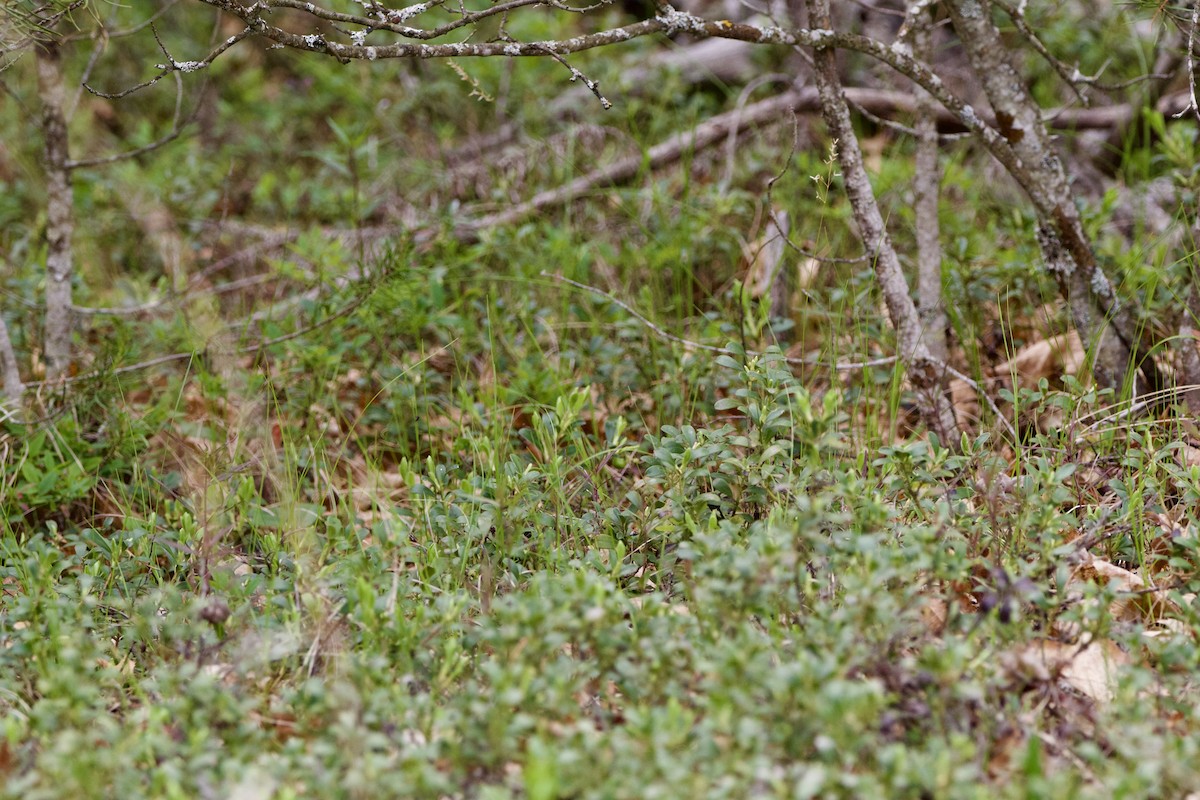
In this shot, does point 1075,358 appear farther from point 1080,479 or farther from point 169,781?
point 169,781

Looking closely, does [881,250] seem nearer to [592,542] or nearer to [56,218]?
[592,542]

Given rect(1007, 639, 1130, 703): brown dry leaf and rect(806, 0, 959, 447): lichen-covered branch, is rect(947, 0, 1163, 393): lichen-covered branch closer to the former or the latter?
rect(806, 0, 959, 447): lichen-covered branch

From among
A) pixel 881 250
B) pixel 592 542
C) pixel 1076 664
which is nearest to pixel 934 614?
pixel 1076 664

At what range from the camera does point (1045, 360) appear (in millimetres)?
3355

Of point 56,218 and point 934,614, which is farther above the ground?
point 56,218

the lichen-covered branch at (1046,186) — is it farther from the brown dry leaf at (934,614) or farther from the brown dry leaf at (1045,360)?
the brown dry leaf at (934,614)

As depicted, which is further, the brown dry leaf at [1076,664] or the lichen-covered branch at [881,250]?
the lichen-covered branch at [881,250]

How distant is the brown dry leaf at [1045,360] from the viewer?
326 centimetres

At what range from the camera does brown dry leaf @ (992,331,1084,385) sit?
326 centimetres

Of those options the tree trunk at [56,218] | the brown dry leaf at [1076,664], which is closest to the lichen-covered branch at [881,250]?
the brown dry leaf at [1076,664]

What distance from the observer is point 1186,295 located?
3.18 meters

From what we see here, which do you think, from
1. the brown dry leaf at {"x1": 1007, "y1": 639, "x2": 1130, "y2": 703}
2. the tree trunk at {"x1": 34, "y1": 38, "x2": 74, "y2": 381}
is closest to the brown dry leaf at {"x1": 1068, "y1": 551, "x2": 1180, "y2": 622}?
the brown dry leaf at {"x1": 1007, "y1": 639, "x2": 1130, "y2": 703}

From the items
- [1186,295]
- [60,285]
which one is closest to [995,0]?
[1186,295]

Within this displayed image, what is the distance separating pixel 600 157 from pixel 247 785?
354 centimetres
